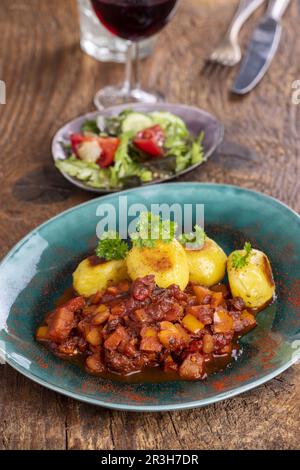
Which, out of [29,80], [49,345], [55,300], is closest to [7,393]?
[49,345]

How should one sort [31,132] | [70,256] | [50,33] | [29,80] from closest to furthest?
1. [70,256]
2. [31,132]
3. [29,80]
4. [50,33]

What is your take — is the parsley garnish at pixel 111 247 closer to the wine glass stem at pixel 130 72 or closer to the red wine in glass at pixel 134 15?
the red wine in glass at pixel 134 15

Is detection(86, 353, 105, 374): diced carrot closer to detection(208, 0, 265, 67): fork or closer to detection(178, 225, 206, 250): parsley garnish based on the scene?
detection(178, 225, 206, 250): parsley garnish

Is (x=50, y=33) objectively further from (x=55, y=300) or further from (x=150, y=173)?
(x=55, y=300)

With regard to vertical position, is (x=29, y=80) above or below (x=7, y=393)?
above

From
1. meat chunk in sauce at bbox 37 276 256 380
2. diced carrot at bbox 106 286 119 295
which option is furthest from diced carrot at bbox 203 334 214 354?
diced carrot at bbox 106 286 119 295

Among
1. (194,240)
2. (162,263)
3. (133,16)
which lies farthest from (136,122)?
(162,263)

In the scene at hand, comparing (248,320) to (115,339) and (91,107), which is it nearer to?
(115,339)
